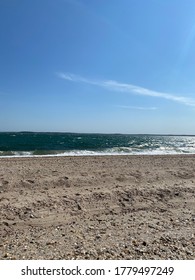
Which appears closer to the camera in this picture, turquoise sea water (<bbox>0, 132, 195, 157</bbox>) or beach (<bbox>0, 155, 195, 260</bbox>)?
beach (<bbox>0, 155, 195, 260</bbox>)

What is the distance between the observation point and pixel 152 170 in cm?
1163

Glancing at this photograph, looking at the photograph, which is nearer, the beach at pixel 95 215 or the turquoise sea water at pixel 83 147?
the beach at pixel 95 215

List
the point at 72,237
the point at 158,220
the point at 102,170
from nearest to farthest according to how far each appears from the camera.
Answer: the point at 72,237, the point at 158,220, the point at 102,170

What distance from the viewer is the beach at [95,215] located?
4.29 meters

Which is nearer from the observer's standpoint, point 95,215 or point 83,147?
point 95,215

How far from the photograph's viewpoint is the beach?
4.29m

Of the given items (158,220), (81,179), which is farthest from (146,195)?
(81,179)

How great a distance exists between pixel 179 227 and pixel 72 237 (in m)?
2.28

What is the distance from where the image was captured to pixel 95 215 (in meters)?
6.13

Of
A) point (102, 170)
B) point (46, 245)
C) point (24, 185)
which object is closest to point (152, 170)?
point (102, 170)

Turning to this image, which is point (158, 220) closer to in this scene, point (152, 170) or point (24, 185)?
point (24, 185)
